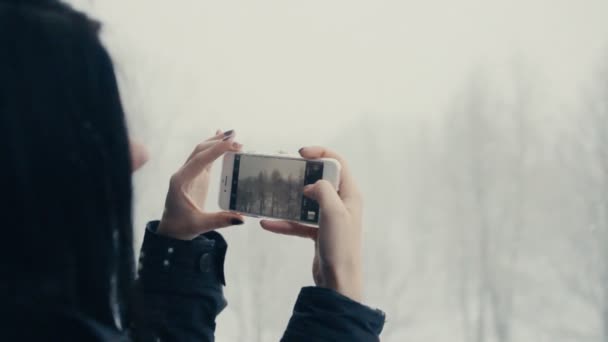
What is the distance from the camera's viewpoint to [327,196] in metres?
0.53

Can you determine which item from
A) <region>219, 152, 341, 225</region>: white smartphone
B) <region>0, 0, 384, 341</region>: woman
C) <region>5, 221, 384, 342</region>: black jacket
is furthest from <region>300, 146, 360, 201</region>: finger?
<region>0, 0, 384, 341</region>: woman

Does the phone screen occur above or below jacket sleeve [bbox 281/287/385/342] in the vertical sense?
above

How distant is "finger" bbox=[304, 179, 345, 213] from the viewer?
1.71ft

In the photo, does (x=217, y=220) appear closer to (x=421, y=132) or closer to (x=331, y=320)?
(x=331, y=320)

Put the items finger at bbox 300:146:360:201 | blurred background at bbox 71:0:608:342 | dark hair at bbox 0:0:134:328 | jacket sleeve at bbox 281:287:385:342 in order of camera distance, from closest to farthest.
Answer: dark hair at bbox 0:0:134:328
jacket sleeve at bbox 281:287:385:342
finger at bbox 300:146:360:201
blurred background at bbox 71:0:608:342

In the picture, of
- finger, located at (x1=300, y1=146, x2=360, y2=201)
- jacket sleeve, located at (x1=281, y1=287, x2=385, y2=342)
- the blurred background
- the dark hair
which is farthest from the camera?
the blurred background

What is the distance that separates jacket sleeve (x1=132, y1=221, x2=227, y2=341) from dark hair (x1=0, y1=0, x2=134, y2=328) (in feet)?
0.64

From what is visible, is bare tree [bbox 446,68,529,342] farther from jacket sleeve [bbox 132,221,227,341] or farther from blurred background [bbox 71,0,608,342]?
jacket sleeve [bbox 132,221,227,341]

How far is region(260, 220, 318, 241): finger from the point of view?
62 centimetres

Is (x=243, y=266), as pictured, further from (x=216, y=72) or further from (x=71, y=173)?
(x=71, y=173)

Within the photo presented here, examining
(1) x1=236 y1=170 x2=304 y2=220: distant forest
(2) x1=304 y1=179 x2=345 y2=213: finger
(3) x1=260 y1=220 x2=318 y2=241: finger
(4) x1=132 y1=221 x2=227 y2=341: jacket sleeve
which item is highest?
(2) x1=304 y1=179 x2=345 y2=213: finger

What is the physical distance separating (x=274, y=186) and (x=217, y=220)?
0.08 meters

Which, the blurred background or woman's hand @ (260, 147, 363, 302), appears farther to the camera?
the blurred background

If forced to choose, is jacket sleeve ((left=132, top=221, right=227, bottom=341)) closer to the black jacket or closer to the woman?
the black jacket
